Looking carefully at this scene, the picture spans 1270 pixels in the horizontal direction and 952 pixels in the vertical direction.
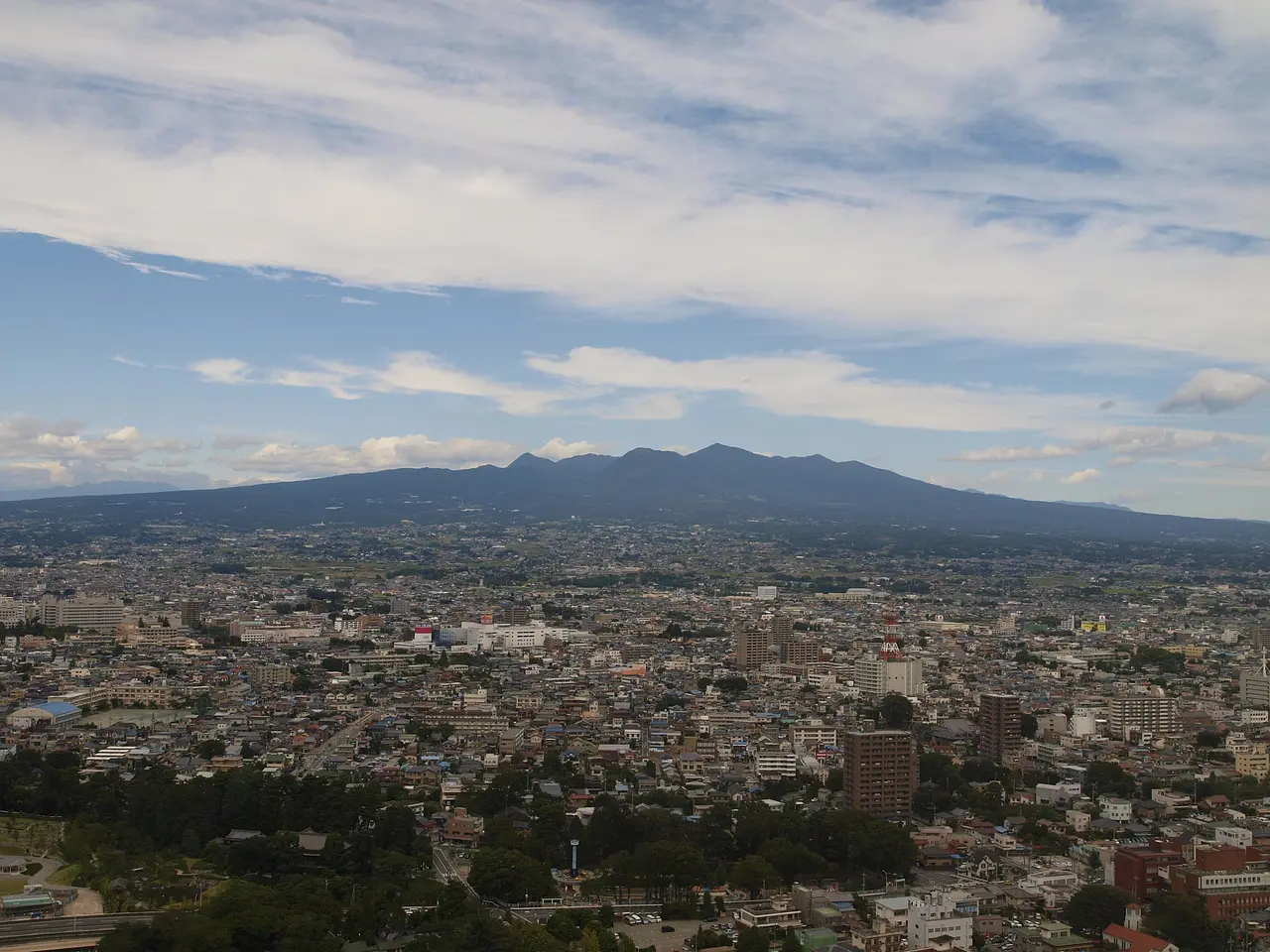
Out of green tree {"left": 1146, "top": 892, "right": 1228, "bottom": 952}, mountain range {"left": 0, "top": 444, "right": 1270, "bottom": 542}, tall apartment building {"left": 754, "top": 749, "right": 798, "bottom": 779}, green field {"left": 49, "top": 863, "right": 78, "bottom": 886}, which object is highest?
mountain range {"left": 0, "top": 444, "right": 1270, "bottom": 542}

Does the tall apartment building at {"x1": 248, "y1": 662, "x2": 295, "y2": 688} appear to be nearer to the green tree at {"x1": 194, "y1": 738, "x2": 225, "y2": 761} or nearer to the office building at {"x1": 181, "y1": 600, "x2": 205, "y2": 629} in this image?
the green tree at {"x1": 194, "y1": 738, "x2": 225, "y2": 761}

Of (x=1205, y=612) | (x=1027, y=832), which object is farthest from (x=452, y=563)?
(x=1027, y=832)

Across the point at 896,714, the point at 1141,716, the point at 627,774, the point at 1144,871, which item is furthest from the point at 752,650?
the point at 1144,871

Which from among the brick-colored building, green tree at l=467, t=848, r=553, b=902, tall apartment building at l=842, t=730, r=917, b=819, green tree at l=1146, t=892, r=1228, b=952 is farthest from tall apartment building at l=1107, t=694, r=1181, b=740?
green tree at l=467, t=848, r=553, b=902

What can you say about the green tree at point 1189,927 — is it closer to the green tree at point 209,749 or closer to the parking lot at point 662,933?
the parking lot at point 662,933

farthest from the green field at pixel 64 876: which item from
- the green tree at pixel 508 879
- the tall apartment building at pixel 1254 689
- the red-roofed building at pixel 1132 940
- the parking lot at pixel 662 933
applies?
the tall apartment building at pixel 1254 689

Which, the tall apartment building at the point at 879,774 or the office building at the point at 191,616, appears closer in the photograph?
the tall apartment building at the point at 879,774
